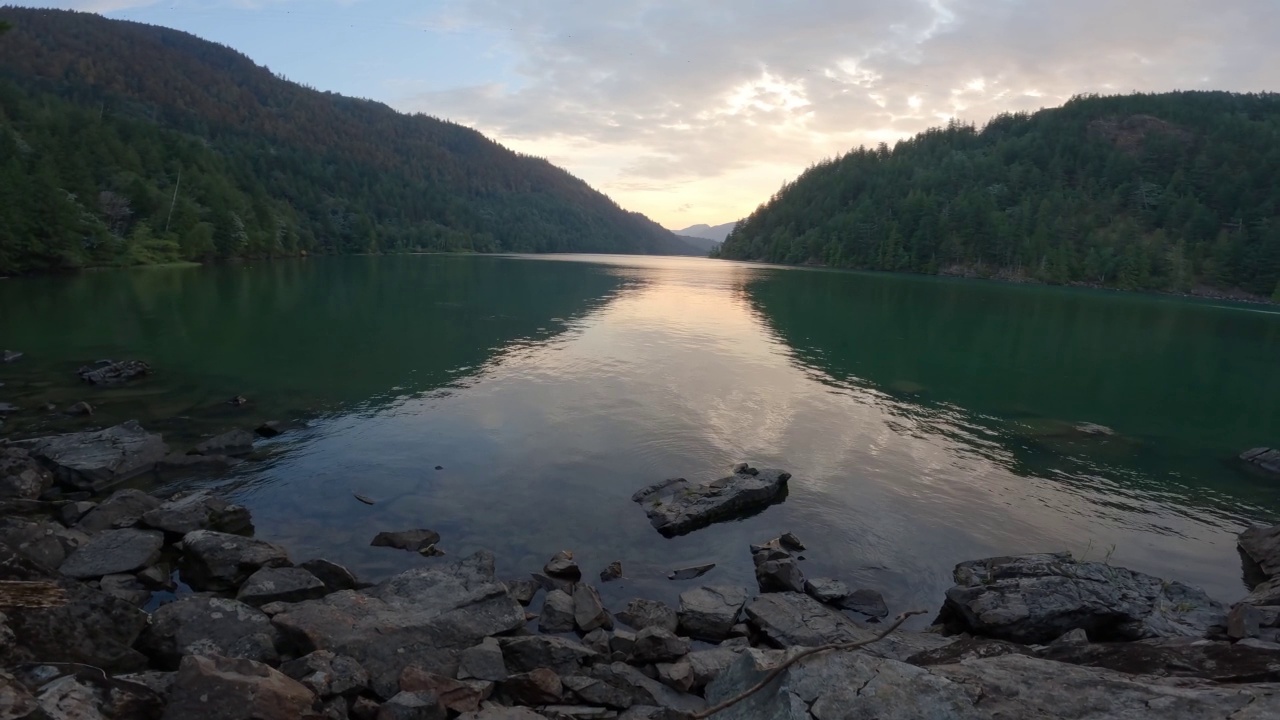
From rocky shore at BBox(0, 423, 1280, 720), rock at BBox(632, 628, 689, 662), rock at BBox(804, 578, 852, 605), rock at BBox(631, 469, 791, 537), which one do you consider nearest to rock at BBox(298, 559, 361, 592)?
rocky shore at BBox(0, 423, 1280, 720)

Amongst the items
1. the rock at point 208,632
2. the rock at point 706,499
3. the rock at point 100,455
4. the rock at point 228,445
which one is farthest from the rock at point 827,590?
the rock at point 100,455

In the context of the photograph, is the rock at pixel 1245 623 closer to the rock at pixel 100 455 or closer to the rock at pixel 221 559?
the rock at pixel 221 559

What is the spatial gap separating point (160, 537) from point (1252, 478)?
3523 centimetres

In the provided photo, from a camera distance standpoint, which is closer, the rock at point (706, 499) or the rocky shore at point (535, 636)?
the rocky shore at point (535, 636)

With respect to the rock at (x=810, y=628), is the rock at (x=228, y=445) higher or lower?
higher

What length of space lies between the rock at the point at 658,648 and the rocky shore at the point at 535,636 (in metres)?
0.02

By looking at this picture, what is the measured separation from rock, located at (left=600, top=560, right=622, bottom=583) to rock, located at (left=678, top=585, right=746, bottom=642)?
1.92 m

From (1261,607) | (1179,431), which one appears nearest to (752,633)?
(1261,607)

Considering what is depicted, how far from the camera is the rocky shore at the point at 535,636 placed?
23.4 feet

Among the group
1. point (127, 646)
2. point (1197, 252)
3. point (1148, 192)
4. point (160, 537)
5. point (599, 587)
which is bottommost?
point (599, 587)

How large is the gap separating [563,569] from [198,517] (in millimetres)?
8756

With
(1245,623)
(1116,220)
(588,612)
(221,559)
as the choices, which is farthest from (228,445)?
(1116,220)

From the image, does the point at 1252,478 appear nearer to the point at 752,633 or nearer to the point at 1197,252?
the point at 752,633

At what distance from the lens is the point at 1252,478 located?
2414cm
